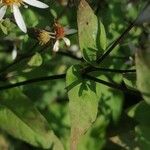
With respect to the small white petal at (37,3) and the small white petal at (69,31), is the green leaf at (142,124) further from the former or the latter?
the small white petal at (37,3)

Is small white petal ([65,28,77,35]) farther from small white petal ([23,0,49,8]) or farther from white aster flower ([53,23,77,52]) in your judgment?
small white petal ([23,0,49,8])

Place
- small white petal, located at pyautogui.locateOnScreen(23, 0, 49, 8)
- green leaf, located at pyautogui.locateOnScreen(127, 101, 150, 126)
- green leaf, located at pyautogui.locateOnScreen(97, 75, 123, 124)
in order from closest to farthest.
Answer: small white petal, located at pyautogui.locateOnScreen(23, 0, 49, 8) → green leaf, located at pyautogui.locateOnScreen(127, 101, 150, 126) → green leaf, located at pyautogui.locateOnScreen(97, 75, 123, 124)

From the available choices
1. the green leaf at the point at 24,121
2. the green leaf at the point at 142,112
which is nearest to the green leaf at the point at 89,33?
the green leaf at the point at 24,121

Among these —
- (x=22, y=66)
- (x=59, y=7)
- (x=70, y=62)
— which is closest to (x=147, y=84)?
(x=22, y=66)

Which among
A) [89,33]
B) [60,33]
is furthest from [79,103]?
[60,33]

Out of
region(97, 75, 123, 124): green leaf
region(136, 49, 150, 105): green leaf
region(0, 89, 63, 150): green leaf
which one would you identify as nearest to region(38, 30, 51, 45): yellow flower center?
region(0, 89, 63, 150): green leaf
